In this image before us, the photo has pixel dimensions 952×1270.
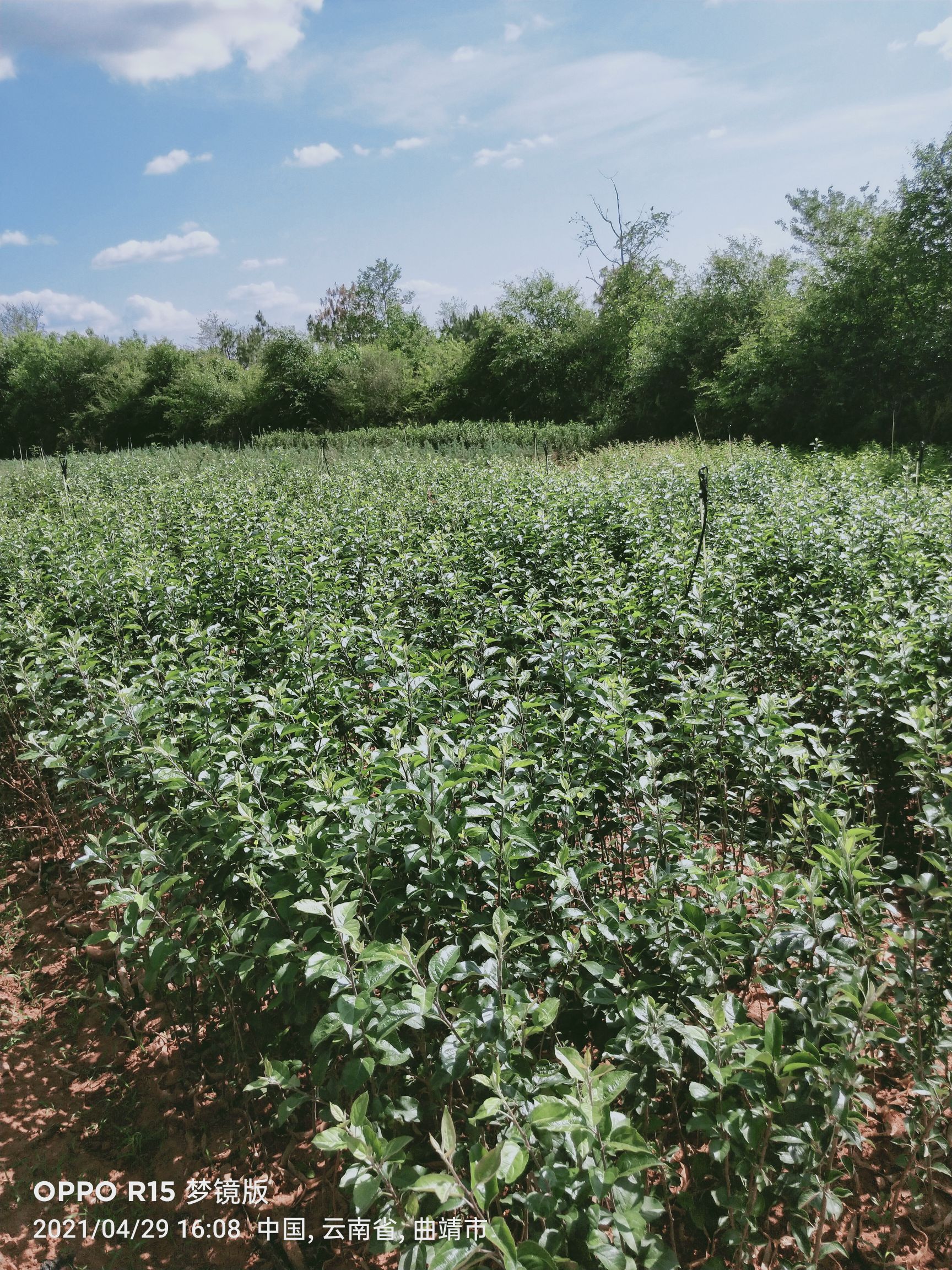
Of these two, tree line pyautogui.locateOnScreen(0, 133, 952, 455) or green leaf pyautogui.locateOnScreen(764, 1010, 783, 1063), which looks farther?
tree line pyautogui.locateOnScreen(0, 133, 952, 455)

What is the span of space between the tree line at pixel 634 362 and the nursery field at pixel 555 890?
35.8 feet

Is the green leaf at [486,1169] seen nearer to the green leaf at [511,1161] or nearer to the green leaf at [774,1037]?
the green leaf at [511,1161]

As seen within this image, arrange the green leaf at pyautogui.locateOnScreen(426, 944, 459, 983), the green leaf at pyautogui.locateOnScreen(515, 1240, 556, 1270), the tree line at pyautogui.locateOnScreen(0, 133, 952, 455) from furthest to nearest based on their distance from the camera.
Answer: the tree line at pyautogui.locateOnScreen(0, 133, 952, 455), the green leaf at pyautogui.locateOnScreen(426, 944, 459, 983), the green leaf at pyautogui.locateOnScreen(515, 1240, 556, 1270)

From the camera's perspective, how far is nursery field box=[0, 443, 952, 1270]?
4.60ft

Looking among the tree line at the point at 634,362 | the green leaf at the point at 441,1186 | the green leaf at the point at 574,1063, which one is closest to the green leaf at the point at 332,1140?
the green leaf at the point at 441,1186

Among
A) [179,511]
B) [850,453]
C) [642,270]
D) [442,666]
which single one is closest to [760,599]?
[442,666]

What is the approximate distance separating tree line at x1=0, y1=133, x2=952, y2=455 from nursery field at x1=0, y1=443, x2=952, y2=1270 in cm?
1093

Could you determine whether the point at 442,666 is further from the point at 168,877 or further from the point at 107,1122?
the point at 107,1122

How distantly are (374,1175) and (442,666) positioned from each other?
1.75 m

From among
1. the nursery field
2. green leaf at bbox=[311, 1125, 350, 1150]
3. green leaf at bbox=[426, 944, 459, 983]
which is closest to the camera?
green leaf at bbox=[311, 1125, 350, 1150]

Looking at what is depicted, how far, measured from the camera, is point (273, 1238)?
2.06m

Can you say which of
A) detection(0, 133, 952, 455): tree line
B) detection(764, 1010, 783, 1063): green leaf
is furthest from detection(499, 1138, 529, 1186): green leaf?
detection(0, 133, 952, 455): tree line

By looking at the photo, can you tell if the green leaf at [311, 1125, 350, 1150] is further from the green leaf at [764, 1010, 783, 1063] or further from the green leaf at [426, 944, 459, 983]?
the green leaf at [764, 1010, 783, 1063]

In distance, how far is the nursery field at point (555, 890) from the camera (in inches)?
55.2
